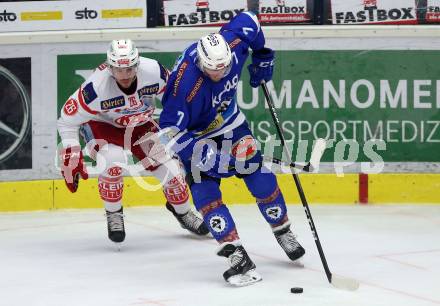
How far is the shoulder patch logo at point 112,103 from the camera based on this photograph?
6.04m

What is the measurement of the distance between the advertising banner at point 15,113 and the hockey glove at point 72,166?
1.66m

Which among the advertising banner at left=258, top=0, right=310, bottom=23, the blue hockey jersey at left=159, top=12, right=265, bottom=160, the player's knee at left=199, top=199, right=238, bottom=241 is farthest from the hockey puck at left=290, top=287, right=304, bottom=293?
the advertising banner at left=258, top=0, right=310, bottom=23

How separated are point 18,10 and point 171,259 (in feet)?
8.39

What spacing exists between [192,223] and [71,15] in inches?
Answer: 78.4

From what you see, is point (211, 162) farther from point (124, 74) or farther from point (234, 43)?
point (124, 74)

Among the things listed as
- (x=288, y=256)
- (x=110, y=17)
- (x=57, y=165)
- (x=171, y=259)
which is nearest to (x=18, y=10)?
(x=110, y=17)

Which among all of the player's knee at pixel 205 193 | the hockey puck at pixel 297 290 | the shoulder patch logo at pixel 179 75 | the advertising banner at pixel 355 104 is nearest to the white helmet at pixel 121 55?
the shoulder patch logo at pixel 179 75

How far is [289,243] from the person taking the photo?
5.54 meters

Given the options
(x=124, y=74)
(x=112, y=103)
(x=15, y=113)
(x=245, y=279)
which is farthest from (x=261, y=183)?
(x=15, y=113)

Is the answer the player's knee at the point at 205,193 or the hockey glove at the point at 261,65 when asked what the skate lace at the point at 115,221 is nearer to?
the player's knee at the point at 205,193

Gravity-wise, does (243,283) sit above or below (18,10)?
below

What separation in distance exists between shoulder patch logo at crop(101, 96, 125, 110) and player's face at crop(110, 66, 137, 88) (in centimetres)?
10

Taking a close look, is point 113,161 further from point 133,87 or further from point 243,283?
point 243,283

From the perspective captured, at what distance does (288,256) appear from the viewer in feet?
18.2
